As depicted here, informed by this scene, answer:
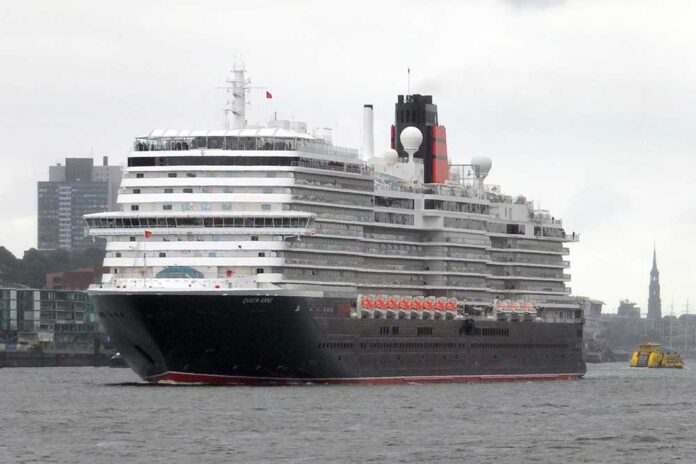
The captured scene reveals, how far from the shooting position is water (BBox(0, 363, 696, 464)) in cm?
7769

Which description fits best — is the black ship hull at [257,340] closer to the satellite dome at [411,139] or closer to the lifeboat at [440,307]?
the lifeboat at [440,307]

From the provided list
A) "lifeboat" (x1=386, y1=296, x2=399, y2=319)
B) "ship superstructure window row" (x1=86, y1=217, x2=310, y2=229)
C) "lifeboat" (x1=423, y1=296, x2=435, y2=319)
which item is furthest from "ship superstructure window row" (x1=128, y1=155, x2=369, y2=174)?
"lifeboat" (x1=423, y1=296, x2=435, y2=319)

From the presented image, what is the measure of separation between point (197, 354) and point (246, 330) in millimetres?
3107

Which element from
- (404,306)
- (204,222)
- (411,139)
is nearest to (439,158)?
(411,139)

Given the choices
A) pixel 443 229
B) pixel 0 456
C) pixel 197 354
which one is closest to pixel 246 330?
pixel 197 354

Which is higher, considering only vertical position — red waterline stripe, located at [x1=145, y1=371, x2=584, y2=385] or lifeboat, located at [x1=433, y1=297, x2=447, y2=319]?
lifeboat, located at [x1=433, y1=297, x2=447, y2=319]

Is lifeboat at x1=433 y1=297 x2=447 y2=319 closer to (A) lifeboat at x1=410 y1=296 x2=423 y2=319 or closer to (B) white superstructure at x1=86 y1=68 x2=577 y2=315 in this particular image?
(B) white superstructure at x1=86 y1=68 x2=577 y2=315

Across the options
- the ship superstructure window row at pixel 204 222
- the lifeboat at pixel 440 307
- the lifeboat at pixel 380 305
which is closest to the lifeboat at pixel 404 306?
the lifeboat at pixel 380 305

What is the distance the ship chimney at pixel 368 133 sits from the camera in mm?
136875

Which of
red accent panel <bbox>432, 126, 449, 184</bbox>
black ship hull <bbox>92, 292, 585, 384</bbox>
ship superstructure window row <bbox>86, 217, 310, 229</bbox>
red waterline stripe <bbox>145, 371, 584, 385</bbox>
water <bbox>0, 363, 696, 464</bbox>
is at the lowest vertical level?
water <bbox>0, 363, 696, 464</bbox>

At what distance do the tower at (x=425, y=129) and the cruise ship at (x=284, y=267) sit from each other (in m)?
4.83

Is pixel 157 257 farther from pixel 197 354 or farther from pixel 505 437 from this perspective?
pixel 505 437

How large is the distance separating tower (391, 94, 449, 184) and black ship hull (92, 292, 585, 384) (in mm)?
17699

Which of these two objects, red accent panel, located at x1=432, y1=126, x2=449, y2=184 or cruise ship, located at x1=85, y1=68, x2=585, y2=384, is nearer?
cruise ship, located at x1=85, y1=68, x2=585, y2=384
